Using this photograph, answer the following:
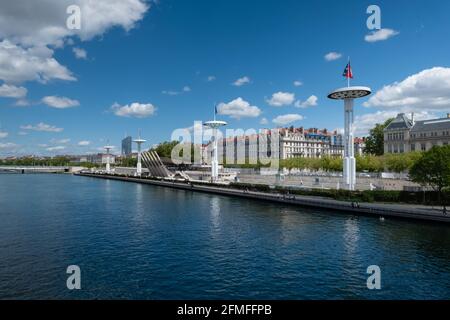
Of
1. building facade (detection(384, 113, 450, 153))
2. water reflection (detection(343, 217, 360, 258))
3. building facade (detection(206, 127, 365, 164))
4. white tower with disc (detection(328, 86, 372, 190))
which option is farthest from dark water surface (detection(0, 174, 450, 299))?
building facade (detection(206, 127, 365, 164))

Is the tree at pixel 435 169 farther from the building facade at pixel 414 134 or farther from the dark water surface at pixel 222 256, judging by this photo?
the building facade at pixel 414 134

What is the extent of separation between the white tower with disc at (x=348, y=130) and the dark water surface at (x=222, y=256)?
50.5ft

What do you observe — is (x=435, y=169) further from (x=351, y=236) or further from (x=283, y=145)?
(x=283, y=145)

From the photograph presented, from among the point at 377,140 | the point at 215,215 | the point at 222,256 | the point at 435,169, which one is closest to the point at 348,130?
the point at 435,169

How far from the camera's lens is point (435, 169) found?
44375 mm

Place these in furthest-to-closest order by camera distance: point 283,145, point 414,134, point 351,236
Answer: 1. point 283,145
2. point 414,134
3. point 351,236

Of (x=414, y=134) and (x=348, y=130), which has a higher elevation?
(x=414, y=134)

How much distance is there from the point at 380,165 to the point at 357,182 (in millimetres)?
17972

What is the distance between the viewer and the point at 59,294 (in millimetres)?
18922

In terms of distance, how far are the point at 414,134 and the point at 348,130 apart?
51.7 m

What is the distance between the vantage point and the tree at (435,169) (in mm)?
43312

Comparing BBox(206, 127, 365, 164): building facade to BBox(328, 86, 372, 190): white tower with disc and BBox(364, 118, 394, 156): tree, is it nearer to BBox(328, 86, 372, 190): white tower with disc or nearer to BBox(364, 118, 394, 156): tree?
BBox(364, 118, 394, 156): tree

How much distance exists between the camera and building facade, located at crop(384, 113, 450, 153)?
9156 cm

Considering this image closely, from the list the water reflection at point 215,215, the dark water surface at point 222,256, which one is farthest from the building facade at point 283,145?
the dark water surface at point 222,256
